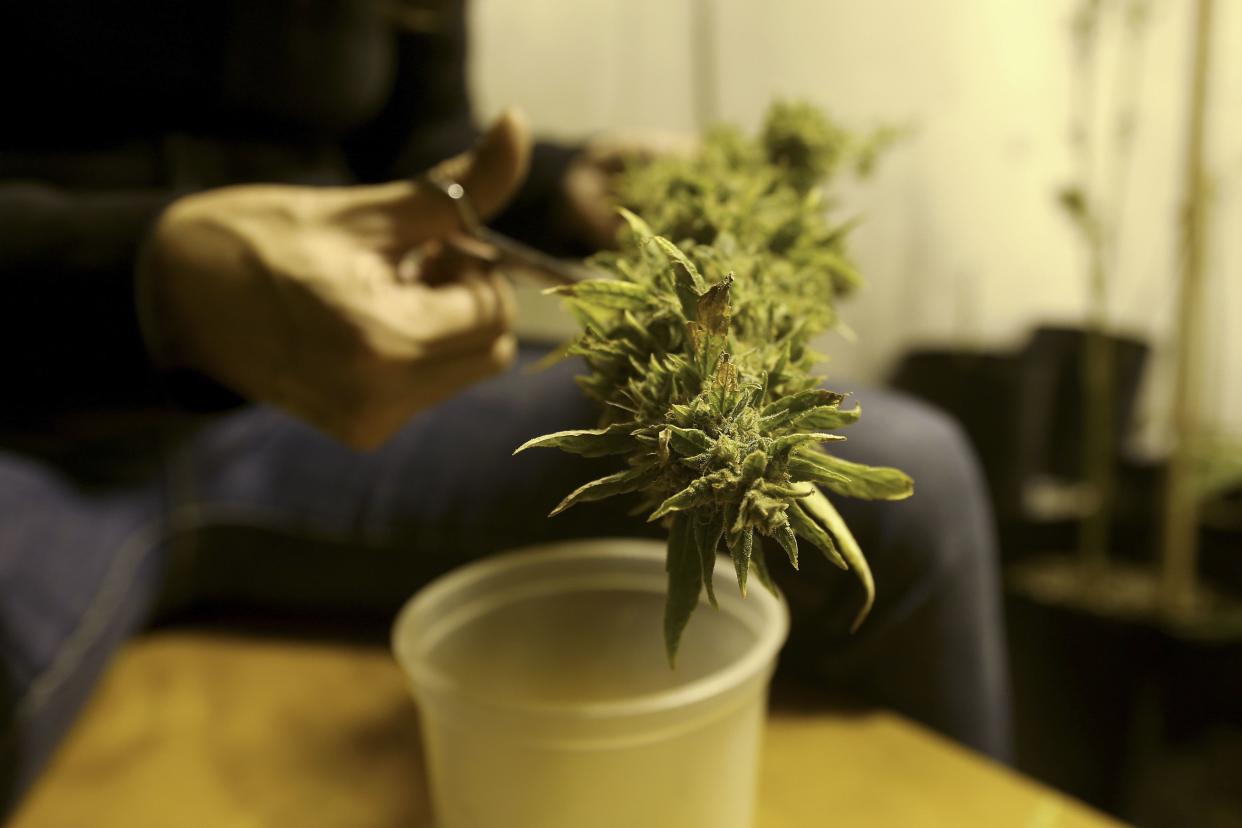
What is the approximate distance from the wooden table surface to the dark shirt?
21cm

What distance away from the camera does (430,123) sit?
3.10ft

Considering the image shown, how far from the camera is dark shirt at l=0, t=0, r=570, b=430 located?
524 millimetres

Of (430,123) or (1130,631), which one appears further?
(1130,631)

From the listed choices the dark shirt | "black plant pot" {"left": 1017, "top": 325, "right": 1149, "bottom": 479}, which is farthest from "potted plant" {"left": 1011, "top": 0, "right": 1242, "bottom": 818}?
the dark shirt

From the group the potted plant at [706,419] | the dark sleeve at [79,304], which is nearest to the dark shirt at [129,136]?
the dark sleeve at [79,304]

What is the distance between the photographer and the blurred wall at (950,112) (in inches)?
42.7

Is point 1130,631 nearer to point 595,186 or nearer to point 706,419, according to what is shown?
point 595,186

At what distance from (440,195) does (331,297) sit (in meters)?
0.08

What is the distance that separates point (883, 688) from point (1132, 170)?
4.33 ft

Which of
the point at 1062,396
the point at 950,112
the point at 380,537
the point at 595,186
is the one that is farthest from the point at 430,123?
the point at 1062,396

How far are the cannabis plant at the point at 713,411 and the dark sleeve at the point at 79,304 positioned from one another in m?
0.36

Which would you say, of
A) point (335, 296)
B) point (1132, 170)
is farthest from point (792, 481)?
point (1132, 170)

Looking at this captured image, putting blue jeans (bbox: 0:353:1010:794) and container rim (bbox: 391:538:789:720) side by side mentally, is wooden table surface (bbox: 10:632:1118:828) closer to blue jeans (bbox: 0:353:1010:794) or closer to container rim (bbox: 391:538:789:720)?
blue jeans (bbox: 0:353:1010:794)

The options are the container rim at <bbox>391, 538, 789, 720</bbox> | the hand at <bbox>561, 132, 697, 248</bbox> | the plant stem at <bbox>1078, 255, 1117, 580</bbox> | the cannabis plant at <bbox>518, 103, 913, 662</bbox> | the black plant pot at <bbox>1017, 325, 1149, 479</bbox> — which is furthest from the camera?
the black plant pot at <bbox>1017, 325, 1149, 479</bbox>
